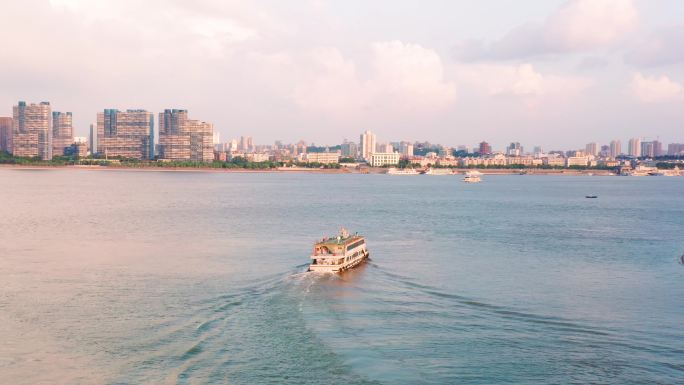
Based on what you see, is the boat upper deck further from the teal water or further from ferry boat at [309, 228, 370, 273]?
the teal water

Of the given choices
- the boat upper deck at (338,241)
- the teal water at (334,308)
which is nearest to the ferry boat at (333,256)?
the boat upper deck at (338,241)

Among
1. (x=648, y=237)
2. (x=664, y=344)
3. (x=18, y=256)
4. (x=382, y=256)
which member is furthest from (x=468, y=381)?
(x=648, y=237)

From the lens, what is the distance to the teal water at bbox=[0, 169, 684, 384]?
17.2 m

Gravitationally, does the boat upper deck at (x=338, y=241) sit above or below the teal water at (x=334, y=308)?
above


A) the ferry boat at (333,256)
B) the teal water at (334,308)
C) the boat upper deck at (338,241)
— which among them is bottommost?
the teal water at (334,308)

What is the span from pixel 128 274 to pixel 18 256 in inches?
319

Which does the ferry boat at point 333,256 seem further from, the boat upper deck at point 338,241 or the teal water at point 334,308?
the teal water at point 334,308

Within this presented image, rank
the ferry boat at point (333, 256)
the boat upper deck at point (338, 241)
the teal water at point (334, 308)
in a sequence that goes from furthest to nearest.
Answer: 1. the boat upper deck at point (338, 241)
2. the ferry boat at point (333, 256)
3. the teal water at point (334, 308)

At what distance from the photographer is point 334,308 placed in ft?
76.1

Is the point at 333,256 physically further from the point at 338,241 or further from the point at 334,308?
the point at 334,308

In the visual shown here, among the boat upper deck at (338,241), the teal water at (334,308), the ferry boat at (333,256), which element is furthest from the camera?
the boat upper deck at (338,241)

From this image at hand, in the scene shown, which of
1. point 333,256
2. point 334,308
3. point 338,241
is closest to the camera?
point 334,308

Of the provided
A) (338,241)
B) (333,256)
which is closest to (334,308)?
(333,256)

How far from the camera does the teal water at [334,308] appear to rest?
676 inches
